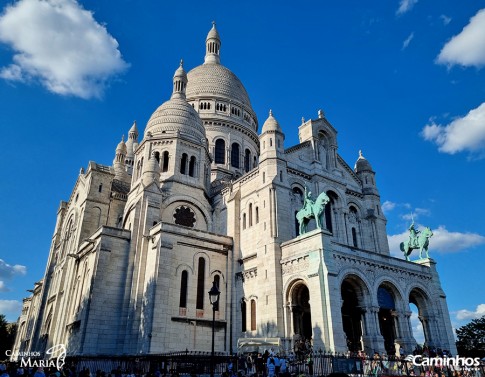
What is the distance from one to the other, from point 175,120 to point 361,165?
19650 millimetres

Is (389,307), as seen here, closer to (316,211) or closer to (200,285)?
(316,211)

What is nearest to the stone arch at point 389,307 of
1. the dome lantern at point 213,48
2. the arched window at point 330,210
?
the arched window at point 330,210

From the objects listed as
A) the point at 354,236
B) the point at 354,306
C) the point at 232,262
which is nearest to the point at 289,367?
the point at 354,306

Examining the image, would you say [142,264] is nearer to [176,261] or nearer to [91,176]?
[176,261]

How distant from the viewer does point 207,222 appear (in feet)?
127

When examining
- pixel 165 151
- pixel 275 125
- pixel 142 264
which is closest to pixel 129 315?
pixel 142 264

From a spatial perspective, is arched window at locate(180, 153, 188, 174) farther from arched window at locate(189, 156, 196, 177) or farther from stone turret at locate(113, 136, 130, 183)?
stone turret at locate(113, 136, 130, 183)

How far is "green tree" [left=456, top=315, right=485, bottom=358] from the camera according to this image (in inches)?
2122

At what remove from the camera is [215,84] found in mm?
56719

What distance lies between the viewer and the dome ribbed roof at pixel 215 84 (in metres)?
55.7

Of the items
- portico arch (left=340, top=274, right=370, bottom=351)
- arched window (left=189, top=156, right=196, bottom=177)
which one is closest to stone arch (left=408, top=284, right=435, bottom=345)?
portico arch (left=340, top=274, right=370, bottom=351)

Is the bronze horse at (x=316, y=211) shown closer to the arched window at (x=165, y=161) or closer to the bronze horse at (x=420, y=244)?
the bronze horse at (x=420, y=244)

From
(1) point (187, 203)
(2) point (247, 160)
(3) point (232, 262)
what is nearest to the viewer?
(3) point (232, 262)

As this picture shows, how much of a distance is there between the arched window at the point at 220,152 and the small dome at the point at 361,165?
1706 cm
